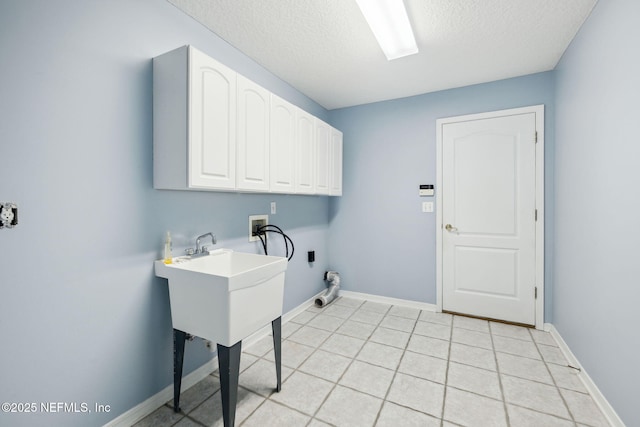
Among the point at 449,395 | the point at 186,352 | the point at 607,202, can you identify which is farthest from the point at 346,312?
the point at 607,202

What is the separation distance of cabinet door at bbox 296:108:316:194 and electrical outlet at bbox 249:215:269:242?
16.1 inches

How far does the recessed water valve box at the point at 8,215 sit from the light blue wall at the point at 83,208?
0.02 m

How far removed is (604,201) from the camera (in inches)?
62.2

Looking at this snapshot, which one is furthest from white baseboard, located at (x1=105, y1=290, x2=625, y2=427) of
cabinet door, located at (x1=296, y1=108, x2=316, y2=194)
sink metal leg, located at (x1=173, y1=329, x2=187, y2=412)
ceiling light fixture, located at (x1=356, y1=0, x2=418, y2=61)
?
ceiling light fixture, located at (x1=356, y1=0, x2=418, y2=61)

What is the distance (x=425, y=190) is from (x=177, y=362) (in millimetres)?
2709

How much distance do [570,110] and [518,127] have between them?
20.1 inches

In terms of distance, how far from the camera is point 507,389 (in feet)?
5.72

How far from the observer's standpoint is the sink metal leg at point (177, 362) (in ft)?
5.10

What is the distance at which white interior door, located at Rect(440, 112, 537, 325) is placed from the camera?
2.62 meters

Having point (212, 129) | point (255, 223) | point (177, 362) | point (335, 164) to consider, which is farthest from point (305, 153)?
point (177, 362)

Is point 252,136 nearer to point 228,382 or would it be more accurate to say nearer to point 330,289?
point 228,382

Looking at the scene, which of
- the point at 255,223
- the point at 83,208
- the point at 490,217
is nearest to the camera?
the point at 83,208

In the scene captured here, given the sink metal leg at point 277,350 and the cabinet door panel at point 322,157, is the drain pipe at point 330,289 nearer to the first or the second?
the cabinet door panel at point 322,157

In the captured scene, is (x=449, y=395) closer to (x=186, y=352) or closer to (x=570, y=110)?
(x=186, y=352)
